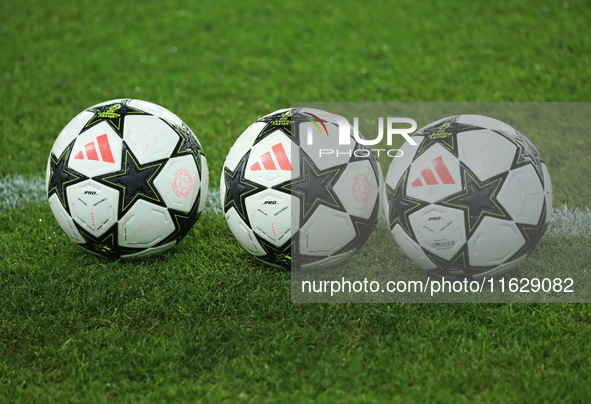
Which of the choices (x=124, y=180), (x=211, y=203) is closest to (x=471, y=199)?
(x=124, y=180)

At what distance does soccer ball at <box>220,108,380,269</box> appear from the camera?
15.1 ft

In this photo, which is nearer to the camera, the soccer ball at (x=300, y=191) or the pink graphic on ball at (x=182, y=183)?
the soccer ball at (x=300, y=191)

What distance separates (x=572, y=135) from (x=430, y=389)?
17.2 feet

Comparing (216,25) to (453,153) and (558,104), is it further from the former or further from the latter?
(453,153)

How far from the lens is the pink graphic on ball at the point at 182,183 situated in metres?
4.91

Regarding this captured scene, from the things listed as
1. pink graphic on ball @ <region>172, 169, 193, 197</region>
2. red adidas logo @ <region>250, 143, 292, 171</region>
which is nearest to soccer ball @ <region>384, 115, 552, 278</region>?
red adidas logo @ <region>250, 143, 292, 171</region>

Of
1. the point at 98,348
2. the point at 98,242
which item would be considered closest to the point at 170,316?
the point at 98,348

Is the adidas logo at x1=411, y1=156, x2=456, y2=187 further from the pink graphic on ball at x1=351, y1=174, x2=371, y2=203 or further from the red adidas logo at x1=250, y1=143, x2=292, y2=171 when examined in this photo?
the red adidas logo at x1=250, y1=143, x2=292, y2=171

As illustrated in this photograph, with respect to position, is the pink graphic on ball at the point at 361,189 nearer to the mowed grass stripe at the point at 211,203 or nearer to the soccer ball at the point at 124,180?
the soccer ball at the point at 124,180

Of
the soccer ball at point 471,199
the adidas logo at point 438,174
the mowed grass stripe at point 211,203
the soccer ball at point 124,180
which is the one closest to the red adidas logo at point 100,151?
the soccer ball at point 124,180

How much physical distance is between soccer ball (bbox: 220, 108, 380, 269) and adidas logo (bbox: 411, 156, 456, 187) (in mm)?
439

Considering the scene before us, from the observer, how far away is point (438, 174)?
14.6 feet

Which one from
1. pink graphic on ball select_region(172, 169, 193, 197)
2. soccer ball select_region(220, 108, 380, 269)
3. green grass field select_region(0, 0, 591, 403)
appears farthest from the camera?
pink graphic on ball select_region(172, 169, 193, 197)

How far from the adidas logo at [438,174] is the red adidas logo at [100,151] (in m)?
2.27
